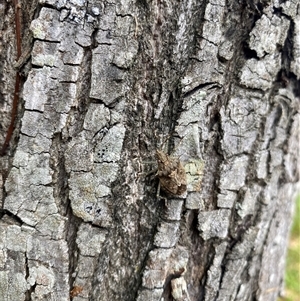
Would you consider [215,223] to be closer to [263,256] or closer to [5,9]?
[263,256]

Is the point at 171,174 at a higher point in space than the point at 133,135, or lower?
lower

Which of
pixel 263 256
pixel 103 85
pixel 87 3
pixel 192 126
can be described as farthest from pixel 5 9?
pixel 263 256

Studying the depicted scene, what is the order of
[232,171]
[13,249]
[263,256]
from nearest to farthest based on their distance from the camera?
[13,249] < [232,171] < [263,256]

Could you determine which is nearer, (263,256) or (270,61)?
(270,61)

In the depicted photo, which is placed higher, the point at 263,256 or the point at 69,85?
the point at 69,85

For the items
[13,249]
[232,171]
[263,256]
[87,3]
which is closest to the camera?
[87,3]
